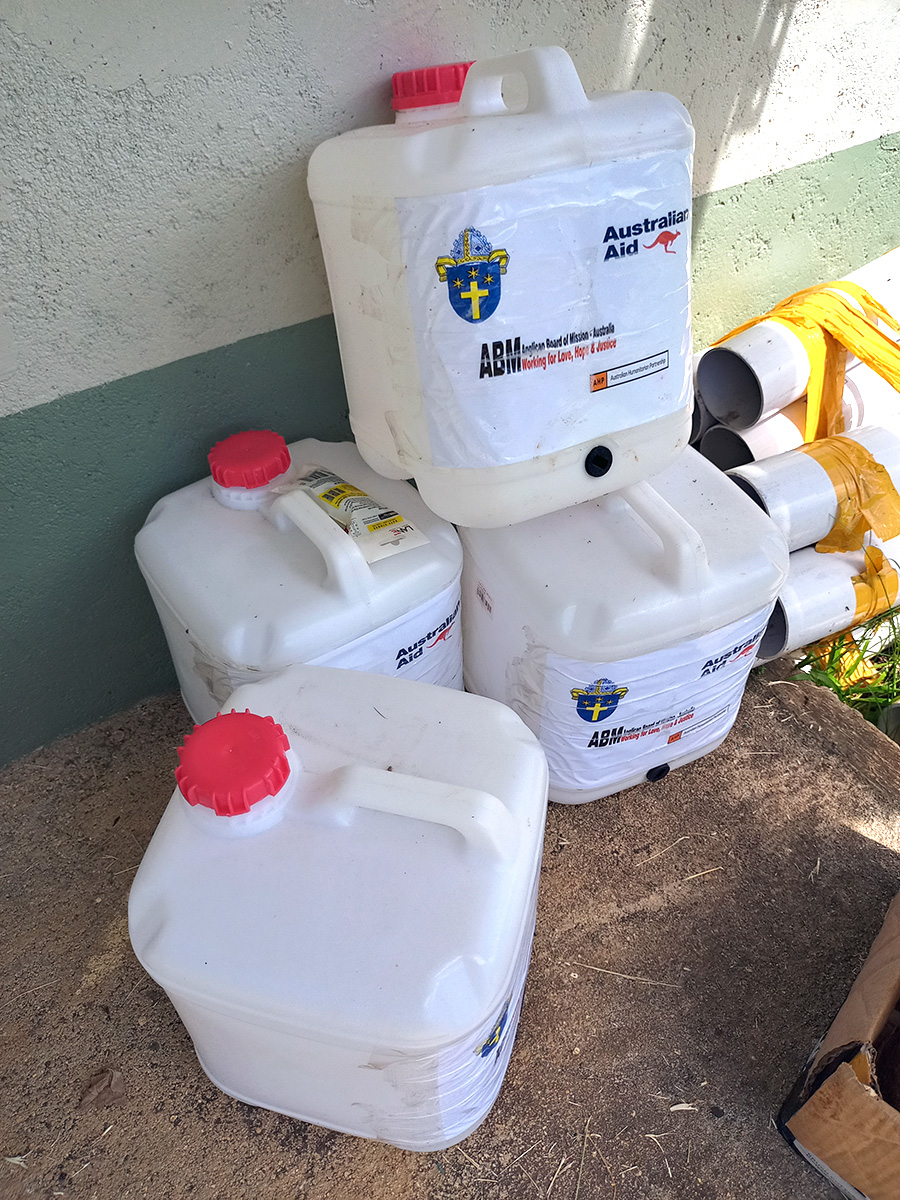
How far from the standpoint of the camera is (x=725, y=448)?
6.47 feet

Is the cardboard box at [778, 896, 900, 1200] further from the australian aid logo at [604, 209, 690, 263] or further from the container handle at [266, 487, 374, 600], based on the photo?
the australian aid logo at [604, 209, 690, 263]

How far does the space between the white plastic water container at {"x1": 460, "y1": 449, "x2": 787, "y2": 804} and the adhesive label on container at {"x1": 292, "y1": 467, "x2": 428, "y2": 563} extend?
14 centimetres

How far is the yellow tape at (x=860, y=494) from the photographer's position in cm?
169

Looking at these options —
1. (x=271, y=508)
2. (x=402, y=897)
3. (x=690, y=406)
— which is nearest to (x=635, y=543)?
(x=690, y=406)

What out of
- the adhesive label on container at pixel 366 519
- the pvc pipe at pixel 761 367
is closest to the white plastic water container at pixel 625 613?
the adhesive label on container at pixel 366 519

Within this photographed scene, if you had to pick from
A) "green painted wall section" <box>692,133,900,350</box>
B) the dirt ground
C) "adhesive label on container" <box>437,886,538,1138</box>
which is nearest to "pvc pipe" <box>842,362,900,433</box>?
"green painted wall section" <box>692,133,900,350</box>

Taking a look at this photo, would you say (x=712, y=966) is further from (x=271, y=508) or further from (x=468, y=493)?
(x=271, y=508)

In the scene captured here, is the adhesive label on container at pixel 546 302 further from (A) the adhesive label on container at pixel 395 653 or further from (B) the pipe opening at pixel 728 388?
(B) the pipe opening at pixel 728 388

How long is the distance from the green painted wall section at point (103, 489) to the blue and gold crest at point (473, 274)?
19.3 inches

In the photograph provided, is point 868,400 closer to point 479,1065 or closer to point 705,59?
point 705,59

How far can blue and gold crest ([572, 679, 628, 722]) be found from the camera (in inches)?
50.1

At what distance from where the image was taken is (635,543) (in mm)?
1279

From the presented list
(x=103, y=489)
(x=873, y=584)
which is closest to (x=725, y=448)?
(x=873, y=584)

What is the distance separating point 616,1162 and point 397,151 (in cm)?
130
